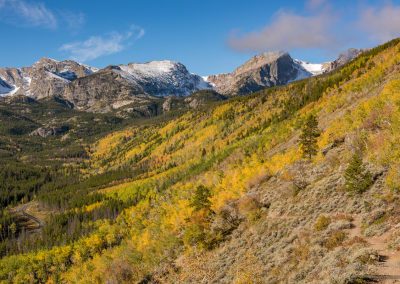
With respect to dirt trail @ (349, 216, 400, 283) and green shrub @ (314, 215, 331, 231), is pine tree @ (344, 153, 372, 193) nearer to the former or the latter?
green shrub @ (314, 215, 331, 231)

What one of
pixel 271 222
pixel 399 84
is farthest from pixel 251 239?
pixel 399 84

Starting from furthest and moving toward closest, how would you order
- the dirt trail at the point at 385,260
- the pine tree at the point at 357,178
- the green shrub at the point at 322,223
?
the pine tree at the point at 357,178 → the green shrub at the point at 322,223 → the dirt trail at the point at 385,260

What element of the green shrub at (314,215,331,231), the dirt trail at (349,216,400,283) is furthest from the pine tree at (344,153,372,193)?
the dirt trail at (349,216,400,283)

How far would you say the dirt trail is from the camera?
2065 centimetres

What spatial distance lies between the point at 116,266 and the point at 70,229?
142 m

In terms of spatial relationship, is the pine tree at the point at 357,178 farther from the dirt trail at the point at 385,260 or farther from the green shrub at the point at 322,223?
the dirt trail at the point at 385,260

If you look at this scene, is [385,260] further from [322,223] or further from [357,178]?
[357,178]

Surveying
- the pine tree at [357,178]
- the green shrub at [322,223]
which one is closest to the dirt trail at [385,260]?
the green shrub at [322,223]

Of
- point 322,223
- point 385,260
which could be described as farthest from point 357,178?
point 385,260

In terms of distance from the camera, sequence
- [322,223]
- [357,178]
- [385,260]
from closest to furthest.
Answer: [385,260], [322,223], [357,178]

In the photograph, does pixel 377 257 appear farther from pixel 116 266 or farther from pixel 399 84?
pixel 116 266

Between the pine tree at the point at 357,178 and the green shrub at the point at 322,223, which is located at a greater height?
the pine tree at the point at 357,178

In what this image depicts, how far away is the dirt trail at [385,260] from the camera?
A: 2065cm

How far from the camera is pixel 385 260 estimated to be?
22.4 meters
